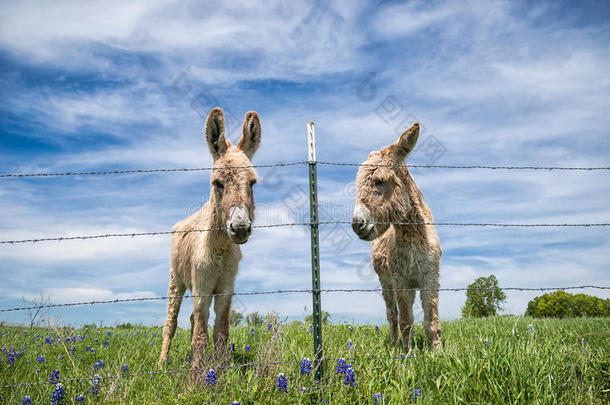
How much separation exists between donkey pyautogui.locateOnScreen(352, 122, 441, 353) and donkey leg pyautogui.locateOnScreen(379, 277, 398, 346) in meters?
0.04

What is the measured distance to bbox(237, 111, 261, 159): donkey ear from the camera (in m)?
4.99

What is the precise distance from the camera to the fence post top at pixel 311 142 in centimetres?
371

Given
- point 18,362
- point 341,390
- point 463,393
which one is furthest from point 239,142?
point 18,362

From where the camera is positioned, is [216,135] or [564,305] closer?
[216,135]

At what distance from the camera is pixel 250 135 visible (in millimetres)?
5059

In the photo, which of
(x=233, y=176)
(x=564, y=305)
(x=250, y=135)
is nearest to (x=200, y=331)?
(x=233, y=176)

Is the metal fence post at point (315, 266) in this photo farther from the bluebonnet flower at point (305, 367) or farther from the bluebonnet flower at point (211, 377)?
the bluebonnet flower at point (211, 377)

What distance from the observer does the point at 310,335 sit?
19.9ft

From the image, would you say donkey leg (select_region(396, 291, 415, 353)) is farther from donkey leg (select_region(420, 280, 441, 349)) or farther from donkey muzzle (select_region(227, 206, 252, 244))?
donkey muzzle (select_region(227, 206, 252, 244))

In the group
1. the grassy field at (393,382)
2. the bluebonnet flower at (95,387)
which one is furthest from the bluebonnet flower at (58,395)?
the bluebonnet flower at (95,387)

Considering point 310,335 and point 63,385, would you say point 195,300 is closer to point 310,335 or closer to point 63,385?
point 63,385

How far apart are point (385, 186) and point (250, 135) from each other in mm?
1790

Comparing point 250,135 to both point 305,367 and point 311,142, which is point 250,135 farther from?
point 305,367

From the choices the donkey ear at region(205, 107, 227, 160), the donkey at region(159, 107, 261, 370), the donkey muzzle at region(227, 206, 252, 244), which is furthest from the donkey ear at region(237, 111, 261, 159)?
the donkey muzzle at region(227, 206, 252, 244)
